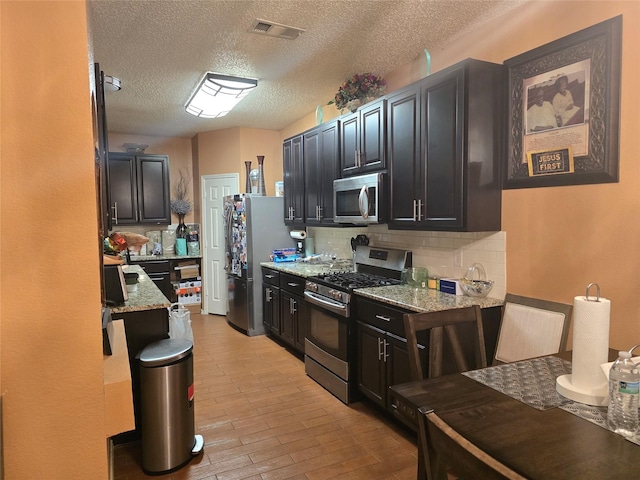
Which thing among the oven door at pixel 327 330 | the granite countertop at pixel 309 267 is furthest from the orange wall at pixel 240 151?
the oven door at pixel 327 330

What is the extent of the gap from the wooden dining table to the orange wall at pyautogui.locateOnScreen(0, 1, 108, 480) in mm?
1182

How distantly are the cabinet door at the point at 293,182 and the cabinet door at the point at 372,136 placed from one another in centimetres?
125

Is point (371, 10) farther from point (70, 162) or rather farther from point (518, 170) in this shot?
point (70, 162)

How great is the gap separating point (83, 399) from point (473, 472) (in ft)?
4.49

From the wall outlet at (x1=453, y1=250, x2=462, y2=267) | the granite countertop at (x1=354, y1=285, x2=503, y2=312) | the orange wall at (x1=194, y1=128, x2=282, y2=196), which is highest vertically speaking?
the orange wall at (x1=194, y1=128, x2=282, y2=196)

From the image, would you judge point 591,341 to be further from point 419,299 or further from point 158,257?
point 158,257

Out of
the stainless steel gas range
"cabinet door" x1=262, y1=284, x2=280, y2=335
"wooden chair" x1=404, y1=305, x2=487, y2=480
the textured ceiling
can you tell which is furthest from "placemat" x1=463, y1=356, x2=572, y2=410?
"cabinet door" x1=262, y1=284, x2=280, y2=335

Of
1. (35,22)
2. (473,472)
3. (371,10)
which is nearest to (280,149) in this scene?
(371,10)

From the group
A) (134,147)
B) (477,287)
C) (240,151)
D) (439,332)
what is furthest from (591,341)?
(134,147)

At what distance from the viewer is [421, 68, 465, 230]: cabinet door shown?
2602mm

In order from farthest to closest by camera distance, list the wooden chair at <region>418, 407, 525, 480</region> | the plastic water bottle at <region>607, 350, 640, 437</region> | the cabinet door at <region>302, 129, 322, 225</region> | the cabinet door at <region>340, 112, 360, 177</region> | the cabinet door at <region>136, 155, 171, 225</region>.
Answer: the cabinet door at <region>136, 155, 171, 225</region>, the cabinet door at <region>302, 129, 322, 225</region>, the cabinet door at <region>340, 112, 360, 177</region>, the plastic water bottle at <region>607, 350, 640, 437</region>, the wooden chair at <region>418, 407, 525, 480</region>

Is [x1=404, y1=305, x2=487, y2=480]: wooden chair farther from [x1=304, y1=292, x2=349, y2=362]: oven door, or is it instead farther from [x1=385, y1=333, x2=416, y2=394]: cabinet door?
[x1=304, y1=292, x2=349, y2=362]: oven door

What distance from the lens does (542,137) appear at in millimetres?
2385

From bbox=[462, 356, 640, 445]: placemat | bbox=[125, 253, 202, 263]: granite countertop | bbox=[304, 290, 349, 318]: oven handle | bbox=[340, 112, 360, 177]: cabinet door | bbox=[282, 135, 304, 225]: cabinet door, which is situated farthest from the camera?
bbox=[125, 253, 202, 263]: granite countertop
